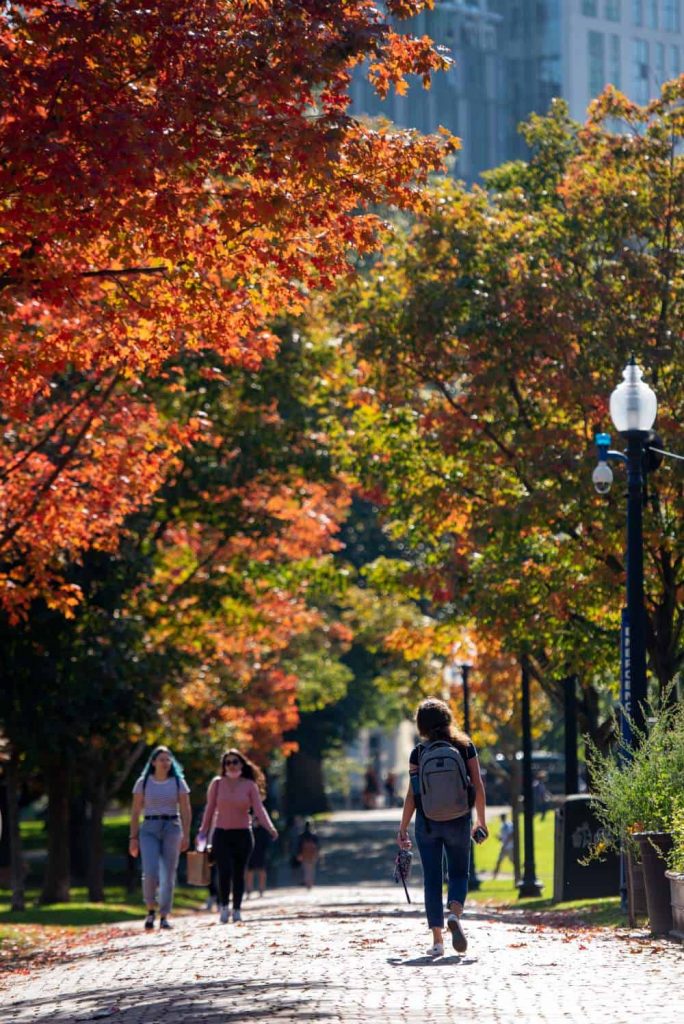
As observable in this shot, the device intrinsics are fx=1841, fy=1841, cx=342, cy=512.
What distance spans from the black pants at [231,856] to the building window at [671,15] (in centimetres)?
14170

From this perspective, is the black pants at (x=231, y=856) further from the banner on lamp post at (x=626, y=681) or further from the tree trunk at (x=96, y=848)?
the tree trunk at (x=96, y=848)

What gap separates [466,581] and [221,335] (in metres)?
11.7

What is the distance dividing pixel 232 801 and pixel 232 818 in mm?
190

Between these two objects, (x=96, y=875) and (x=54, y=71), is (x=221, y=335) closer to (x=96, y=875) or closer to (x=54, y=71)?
(x=54, y=71)

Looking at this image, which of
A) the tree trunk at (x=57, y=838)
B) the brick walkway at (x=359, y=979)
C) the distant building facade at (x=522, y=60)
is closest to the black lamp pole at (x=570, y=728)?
the tree trunk at (x=57, y=838)

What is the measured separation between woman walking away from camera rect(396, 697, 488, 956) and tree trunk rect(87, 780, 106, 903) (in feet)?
65.9

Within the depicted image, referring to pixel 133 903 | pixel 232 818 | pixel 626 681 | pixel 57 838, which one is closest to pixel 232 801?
pixel 232 818

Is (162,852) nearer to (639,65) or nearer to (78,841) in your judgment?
(78,841)

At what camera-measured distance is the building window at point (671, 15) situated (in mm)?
150500

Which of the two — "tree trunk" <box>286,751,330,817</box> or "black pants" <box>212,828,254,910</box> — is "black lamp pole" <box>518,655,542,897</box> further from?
"tree trunk" <box>286,751,330,817</box>

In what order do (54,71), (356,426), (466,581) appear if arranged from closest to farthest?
(54,71)
(466,581)
(356,426)

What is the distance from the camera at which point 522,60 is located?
148 m

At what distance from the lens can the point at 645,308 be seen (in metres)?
21.9

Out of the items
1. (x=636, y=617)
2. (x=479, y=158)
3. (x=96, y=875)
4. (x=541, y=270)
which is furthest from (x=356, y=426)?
(x=479, y=158)
